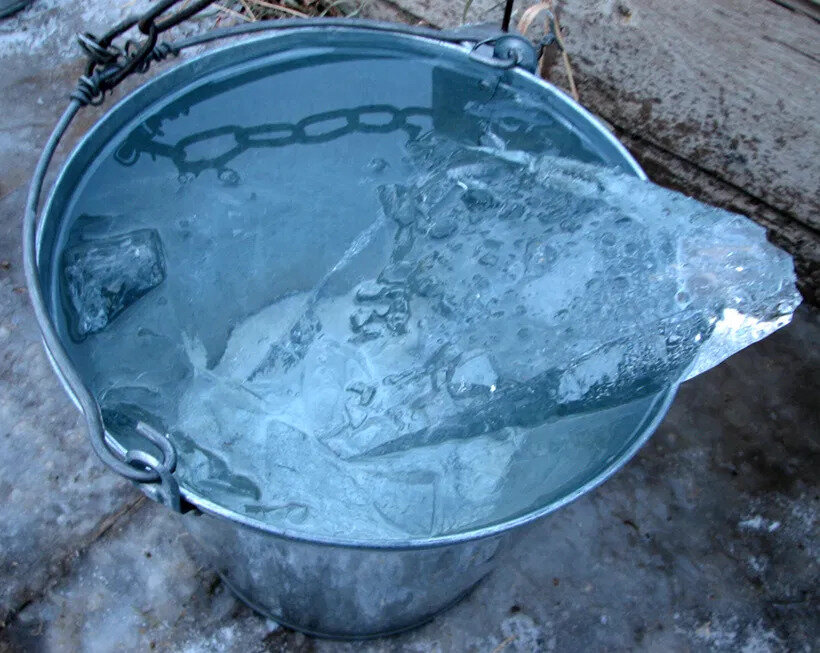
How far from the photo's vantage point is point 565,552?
1.54 m

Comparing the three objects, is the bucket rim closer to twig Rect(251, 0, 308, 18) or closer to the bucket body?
the bucket body

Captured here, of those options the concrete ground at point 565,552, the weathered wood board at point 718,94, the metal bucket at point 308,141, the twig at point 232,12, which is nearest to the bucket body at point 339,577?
the metal bucket at point 308,141

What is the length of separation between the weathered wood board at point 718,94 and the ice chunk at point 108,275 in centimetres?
109

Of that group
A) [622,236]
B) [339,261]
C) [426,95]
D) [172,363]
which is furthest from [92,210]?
[622,236]

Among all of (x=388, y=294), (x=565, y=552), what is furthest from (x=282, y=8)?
(x=565, y=552)

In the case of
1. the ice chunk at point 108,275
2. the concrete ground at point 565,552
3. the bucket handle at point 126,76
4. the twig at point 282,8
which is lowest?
the concrete ground at point 565,552

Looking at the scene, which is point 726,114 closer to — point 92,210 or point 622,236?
point 622,236

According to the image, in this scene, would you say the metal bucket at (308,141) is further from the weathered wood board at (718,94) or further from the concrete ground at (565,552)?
the weathered wood board at (718,94)

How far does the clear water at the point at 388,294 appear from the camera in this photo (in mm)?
1096

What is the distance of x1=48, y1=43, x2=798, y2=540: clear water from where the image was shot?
3.59 ft

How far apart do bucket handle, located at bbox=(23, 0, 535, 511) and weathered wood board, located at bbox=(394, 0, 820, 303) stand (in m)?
0.58

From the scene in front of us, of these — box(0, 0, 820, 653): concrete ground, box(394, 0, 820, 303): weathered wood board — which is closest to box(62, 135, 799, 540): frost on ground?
box(0, 0, 820, 653): concrete ground

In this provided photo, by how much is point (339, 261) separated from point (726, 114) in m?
0.93

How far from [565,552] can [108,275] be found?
0.99m
